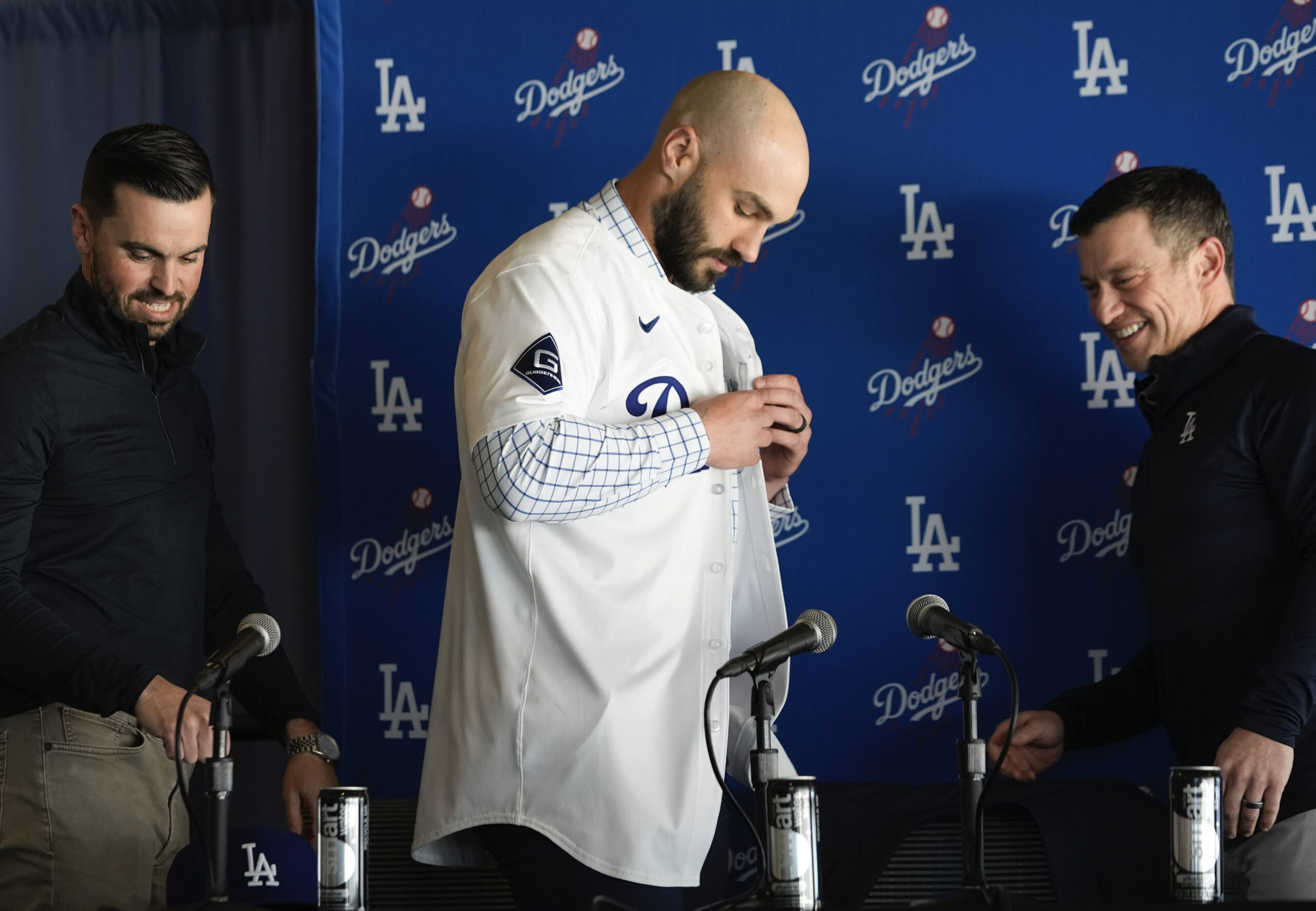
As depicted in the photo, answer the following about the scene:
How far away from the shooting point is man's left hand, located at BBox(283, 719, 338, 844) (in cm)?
202

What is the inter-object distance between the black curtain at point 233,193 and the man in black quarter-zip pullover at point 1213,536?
154cm

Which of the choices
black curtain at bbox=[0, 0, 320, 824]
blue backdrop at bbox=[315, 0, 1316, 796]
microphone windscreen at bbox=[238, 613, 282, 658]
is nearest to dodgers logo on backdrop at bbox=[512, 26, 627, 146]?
blue backdrop at bbox=[315, 0, 1316, 796]

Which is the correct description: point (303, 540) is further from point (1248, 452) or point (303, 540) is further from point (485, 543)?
point (1248, 452)

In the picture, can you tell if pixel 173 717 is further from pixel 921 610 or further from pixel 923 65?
pixel 923 65

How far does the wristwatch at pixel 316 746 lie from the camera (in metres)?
1.98

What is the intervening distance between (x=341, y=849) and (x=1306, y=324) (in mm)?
2047

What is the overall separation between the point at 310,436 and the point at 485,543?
96 centimetres

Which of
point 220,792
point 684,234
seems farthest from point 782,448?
point 220,792

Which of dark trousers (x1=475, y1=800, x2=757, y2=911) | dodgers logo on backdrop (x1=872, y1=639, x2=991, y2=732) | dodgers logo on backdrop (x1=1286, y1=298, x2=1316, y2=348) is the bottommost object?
dark trousers (x1=475, y1=800, x2=757, y2=911)

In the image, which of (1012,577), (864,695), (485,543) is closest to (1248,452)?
(1012,577)

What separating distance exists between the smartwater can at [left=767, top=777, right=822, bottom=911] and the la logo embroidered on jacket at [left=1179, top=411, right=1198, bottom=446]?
1059 mm

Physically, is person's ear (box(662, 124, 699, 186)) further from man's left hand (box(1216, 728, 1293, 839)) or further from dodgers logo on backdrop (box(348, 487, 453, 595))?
man's left hand (box(1216, 728, 1293, 839))

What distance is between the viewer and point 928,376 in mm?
2432

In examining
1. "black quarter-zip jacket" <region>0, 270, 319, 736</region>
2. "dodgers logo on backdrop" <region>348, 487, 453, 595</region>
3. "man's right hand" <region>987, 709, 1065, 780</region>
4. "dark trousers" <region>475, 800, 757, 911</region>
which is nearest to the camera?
"dark trousers" <region>475, 800, 757, 911</region>
